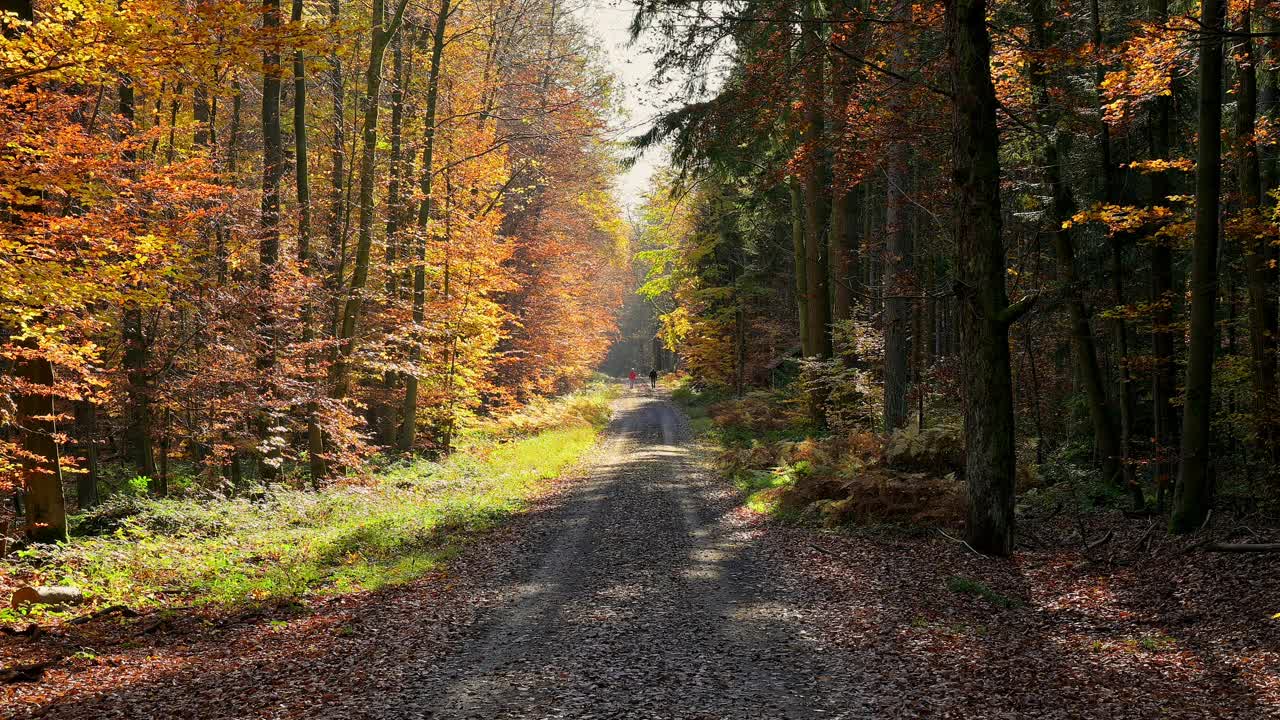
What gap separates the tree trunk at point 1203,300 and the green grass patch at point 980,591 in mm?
3676

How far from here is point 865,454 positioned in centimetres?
1398

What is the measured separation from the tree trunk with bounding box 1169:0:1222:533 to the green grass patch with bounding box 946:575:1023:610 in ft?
12.1

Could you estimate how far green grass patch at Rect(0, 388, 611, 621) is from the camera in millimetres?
9164

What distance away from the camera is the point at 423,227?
19.3 m

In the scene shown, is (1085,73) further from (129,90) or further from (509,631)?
(129,90)

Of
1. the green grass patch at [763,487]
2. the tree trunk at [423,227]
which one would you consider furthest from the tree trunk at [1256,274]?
the tree trunk at [423,227]

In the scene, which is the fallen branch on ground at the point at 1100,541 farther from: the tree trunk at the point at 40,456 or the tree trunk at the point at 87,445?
the tree trunk at the point at 87,445

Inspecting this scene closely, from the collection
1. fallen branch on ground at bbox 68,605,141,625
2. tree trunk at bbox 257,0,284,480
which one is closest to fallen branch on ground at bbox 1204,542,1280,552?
fallen branch on ground at bbox 68,605,141,625

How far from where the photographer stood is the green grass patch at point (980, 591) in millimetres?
7379

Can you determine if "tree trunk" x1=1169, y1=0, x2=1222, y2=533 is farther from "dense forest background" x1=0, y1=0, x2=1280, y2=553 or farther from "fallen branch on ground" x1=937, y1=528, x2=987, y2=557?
"fallen branch on ground" x1=937, y1=528, x2=987, y2=557

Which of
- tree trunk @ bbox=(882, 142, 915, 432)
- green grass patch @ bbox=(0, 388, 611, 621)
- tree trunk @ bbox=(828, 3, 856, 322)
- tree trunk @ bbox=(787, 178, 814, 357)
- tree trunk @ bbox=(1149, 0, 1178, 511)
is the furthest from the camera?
tree trunk @ bbox=(787, 178, 814, 357)

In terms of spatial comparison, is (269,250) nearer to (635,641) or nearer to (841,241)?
(635,641)

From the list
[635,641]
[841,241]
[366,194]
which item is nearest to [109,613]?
[635,641]

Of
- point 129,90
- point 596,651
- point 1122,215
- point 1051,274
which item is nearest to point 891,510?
point 1122,215
